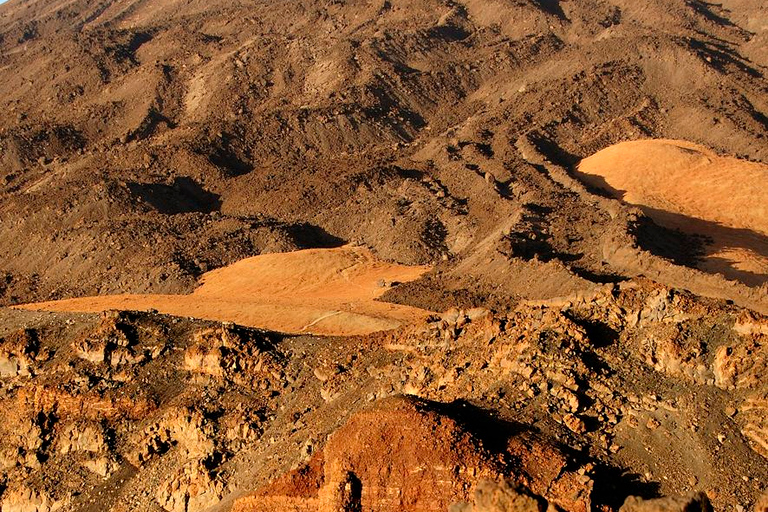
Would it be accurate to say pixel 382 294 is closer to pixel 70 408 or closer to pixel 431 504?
pixel 70 408

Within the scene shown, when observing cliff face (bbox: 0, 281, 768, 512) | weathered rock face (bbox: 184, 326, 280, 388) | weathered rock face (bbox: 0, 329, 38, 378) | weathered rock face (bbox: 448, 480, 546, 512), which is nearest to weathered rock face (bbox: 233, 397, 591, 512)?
cliff face (bbox: 0, 281, 768, 512)

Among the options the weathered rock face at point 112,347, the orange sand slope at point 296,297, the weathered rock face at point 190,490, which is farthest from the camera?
the orange sand slope at point 296,297

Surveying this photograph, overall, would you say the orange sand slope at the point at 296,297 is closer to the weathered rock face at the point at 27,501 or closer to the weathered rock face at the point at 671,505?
the weathered rock face at the point at 27,501

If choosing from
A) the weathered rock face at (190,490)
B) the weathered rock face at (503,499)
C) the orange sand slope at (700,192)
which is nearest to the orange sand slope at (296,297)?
the weathered rock face at (190,490)

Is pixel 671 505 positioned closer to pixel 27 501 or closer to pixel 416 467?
pixel 416 467

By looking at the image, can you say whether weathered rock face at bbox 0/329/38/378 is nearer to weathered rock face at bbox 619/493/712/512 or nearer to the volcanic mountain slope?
the volcanic mountain slope

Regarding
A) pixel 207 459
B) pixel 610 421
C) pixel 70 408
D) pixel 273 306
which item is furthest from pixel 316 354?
pixel 273 306

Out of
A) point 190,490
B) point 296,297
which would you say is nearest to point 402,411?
point 190,490
